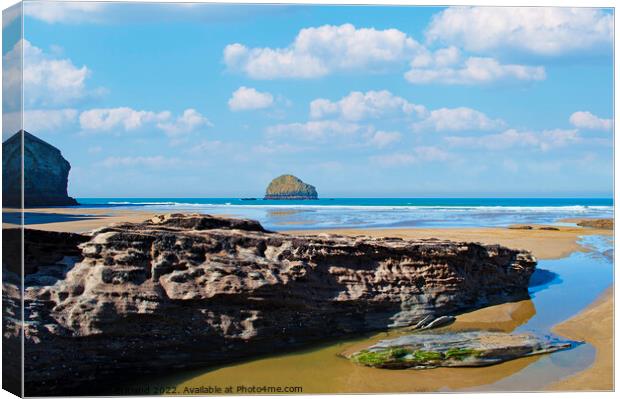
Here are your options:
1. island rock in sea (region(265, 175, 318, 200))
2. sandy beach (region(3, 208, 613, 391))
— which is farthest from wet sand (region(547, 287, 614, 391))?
island rock in sea (region(265, 175, 318, 200))

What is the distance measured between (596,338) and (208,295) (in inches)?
181

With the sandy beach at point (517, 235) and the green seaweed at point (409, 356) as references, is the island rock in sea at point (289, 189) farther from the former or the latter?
the green seaweed at point (409, 356)

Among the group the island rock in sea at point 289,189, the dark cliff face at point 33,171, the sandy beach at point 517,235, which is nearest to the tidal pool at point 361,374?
the sandy beach at point 517,235

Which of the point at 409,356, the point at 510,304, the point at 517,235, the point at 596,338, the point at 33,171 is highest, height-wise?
the point at 33,171

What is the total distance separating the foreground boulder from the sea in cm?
180

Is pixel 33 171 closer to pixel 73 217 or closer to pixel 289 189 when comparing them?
pixel 73 217

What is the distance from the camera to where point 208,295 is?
6250 mm

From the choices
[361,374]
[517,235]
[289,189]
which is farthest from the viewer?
[517,235]

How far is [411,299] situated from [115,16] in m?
4.70

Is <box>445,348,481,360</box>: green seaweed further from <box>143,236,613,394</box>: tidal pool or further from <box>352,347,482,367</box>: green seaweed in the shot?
<box>143,236,613,394</box>: tidal pool

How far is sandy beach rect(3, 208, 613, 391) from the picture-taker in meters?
Result: 6.24

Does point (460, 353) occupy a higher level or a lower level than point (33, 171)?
lower

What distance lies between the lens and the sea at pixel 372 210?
6902 mm

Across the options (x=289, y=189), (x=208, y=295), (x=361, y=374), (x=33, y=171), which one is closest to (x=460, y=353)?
(x=361, y=374)
